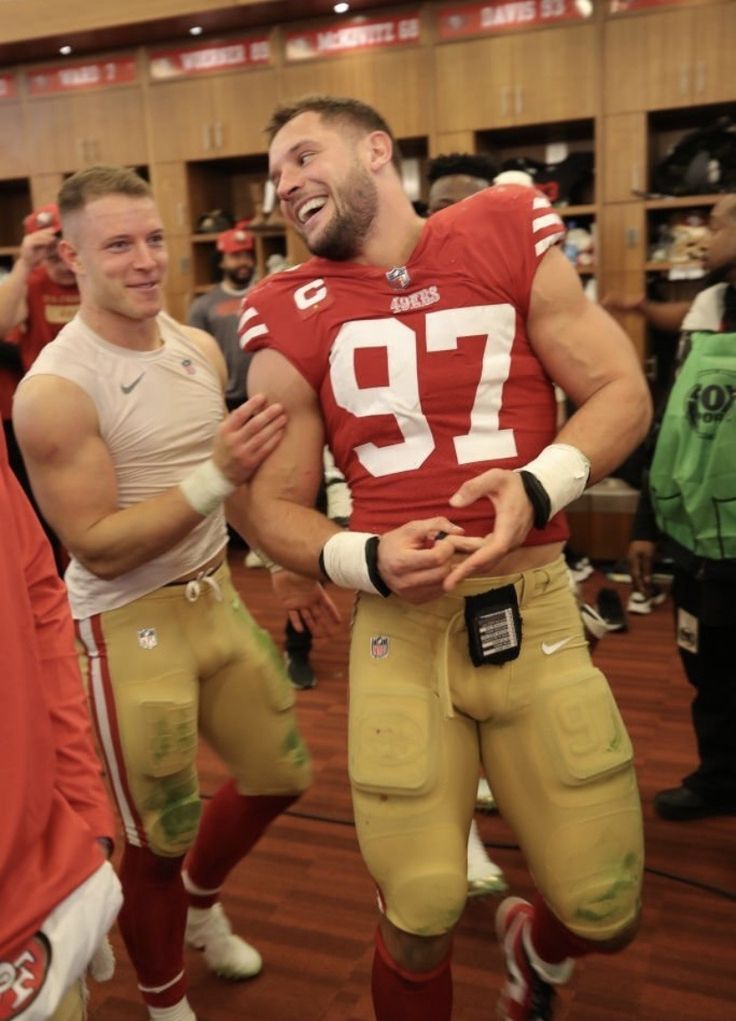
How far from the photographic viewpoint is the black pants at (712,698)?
2.66 meters

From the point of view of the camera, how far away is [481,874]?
7.86ft

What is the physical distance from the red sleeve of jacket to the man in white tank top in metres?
0.58

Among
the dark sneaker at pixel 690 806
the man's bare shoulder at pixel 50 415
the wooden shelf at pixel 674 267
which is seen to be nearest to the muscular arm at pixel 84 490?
the man's bare shoulder at pixel 50 415

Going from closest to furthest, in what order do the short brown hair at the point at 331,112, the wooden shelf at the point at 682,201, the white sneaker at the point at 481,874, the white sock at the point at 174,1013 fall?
the short brown hair at the point at 331,112 → the white sock at the point at 174,1013 → the white sneaker at the point at 481,874 → the wooden shelf at the point at 682,201

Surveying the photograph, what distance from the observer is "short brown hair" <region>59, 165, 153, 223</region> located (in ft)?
6.40

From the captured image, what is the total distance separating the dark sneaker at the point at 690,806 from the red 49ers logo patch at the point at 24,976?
86.0 inches

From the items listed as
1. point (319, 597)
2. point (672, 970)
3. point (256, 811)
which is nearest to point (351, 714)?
point (319, 597)

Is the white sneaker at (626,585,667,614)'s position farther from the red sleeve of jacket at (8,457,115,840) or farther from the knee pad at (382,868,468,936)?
the red sleeve of jacket at (8,457,115,840)

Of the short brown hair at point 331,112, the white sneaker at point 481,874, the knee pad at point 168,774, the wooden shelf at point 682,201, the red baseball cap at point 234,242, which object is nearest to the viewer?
the short brown hair at point 331,112

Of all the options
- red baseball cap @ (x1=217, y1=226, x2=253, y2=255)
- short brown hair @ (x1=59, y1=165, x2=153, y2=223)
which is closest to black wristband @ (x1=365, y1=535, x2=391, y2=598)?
short brown hair @ (x1=59, y1=165, x2=153, y2=223)

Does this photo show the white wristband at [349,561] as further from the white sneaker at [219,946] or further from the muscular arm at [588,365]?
the white sneaker at [219,946]

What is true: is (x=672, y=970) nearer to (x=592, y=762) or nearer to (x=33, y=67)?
(x=592, y=762)

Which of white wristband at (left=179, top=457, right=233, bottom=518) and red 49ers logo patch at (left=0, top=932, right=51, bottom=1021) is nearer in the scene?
red 49ers logo patch at (left=0, top=932, right=51, bottom=1021)

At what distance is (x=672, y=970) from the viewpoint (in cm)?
210
